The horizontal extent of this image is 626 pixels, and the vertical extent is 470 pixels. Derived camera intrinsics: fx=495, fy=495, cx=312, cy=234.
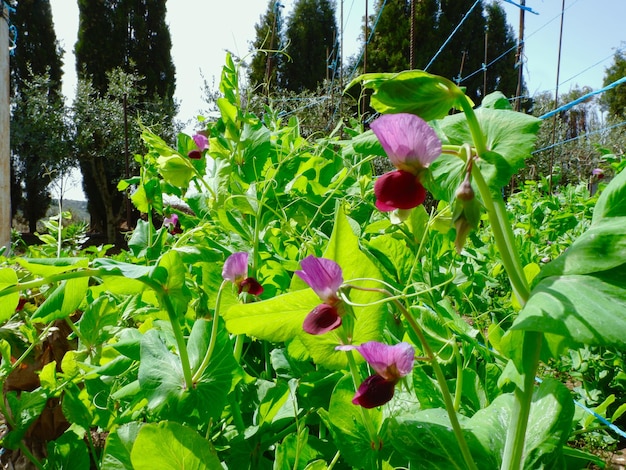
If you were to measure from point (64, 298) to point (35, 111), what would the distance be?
12817mm

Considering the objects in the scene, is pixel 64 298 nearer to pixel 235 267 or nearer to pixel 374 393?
pixel 235 267

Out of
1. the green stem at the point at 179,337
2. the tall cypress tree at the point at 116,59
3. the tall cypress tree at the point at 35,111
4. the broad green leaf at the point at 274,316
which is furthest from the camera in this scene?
the tall cypress tree at the point at 116,59

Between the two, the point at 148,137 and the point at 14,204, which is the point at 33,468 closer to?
the point at 148,137

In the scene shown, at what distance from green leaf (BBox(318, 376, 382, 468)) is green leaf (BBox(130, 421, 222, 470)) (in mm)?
114

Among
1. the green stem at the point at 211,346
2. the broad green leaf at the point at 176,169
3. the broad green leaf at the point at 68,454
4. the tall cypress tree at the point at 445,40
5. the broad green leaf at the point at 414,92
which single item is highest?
the tall cypress tree at the point at 445,40

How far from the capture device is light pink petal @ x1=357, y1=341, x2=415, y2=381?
0.33m

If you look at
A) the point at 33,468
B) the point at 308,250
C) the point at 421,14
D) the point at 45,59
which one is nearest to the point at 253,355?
the point at 308,250

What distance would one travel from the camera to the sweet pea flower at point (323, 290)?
341 millimetres

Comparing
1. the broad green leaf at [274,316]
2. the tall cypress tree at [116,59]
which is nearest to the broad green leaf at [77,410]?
the broad green leaf at [274,316]

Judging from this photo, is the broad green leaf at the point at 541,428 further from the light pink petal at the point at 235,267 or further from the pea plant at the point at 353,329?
the light pink petal at the point at 235,267

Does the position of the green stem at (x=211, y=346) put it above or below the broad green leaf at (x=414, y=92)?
below

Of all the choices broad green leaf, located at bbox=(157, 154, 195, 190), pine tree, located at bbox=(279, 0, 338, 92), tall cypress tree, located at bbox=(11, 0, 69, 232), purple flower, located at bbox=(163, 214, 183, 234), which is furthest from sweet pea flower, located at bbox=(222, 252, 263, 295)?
pine tree, located at bbox=(279, 0, 338, 92)

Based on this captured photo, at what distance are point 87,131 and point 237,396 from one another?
12.3 metres

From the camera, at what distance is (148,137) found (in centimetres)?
93
